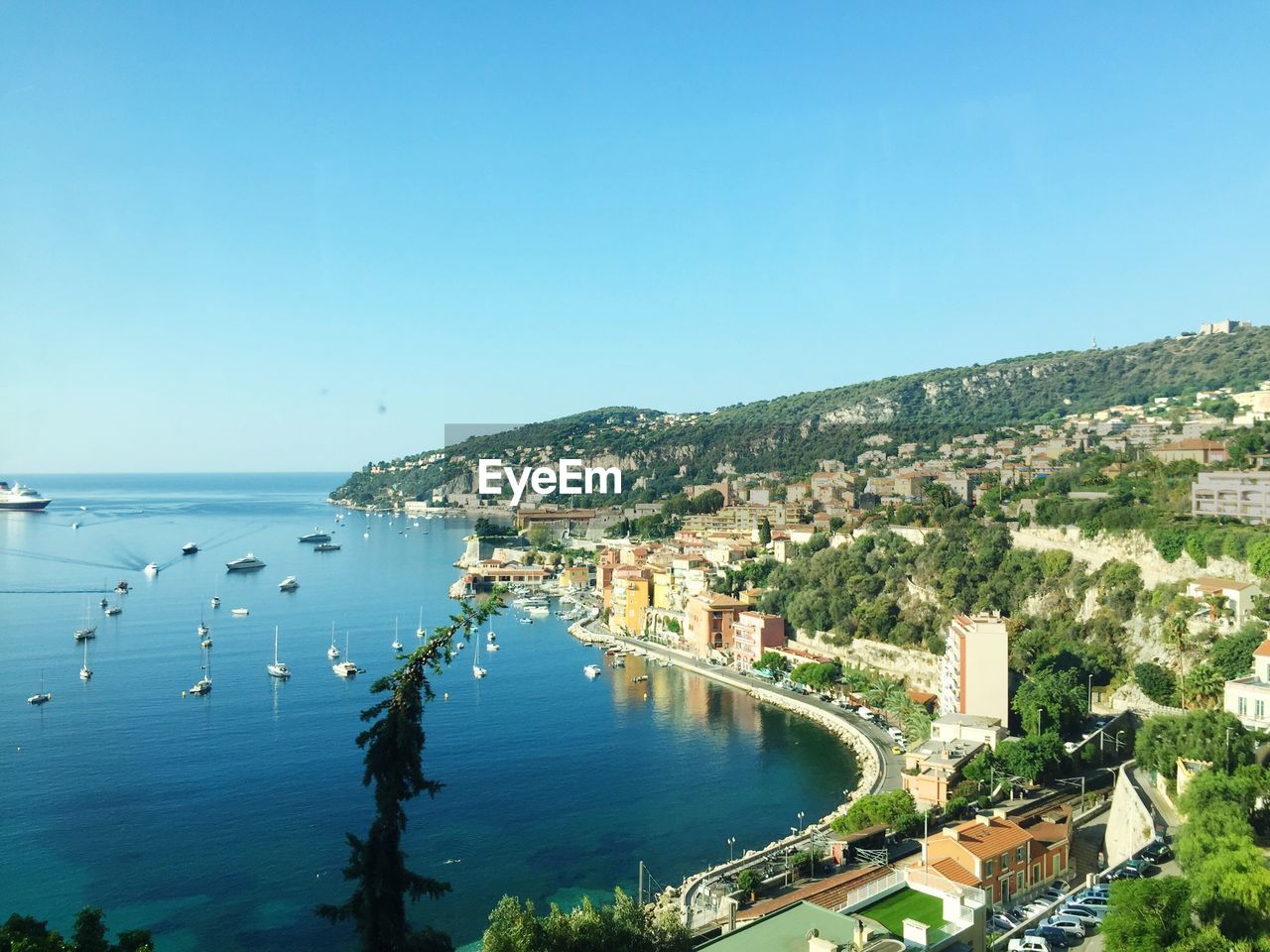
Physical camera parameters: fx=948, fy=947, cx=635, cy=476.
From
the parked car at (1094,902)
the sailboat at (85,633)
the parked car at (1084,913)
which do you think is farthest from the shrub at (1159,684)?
the sailboat at (85,633)

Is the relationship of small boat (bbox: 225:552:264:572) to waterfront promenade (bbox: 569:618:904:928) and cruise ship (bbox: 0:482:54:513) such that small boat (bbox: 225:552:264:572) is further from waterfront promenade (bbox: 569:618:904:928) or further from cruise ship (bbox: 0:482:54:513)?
cruise ship (bbox: 0:482:54:513)

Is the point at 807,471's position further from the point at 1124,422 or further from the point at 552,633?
the point at 552,633

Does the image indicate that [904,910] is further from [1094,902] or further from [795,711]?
[795,711]

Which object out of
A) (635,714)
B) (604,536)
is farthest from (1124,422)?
(635,714)

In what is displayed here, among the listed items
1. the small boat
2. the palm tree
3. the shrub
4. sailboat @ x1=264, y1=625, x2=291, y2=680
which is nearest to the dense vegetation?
the palm tree

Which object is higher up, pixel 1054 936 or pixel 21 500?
pixel 21 500

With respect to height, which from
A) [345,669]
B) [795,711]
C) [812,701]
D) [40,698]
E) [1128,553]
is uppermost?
[1128,553]

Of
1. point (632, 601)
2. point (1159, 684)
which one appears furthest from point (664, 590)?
point (1159, 684)
